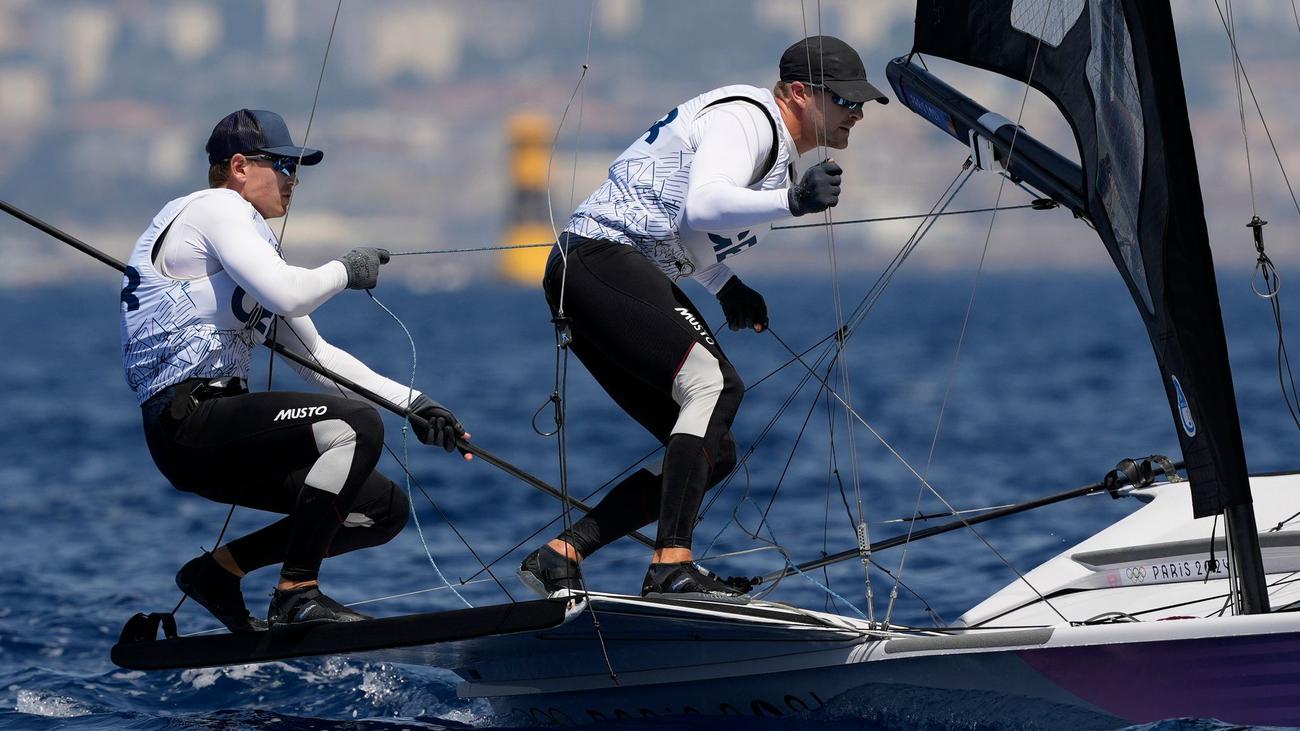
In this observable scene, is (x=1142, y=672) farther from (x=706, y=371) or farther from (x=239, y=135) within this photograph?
(x=239, y=135)

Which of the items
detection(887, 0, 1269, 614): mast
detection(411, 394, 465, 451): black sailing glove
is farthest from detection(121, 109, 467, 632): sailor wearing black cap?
detection(887, 0, 1269, 614): mast

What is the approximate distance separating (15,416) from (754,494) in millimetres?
11304

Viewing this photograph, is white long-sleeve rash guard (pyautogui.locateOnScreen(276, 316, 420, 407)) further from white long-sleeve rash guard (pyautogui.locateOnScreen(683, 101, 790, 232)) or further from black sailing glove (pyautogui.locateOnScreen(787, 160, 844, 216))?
black sailing glove (pyautogui.locateOnScreen(787, 160, 844, 216))

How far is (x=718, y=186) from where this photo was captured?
3.68m

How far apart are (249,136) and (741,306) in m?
1.32

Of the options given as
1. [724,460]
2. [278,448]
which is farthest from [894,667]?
[278,448]

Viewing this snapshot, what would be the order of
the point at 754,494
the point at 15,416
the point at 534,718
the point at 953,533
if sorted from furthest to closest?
the point at 15,416
the point at 754,494
the point at 953,533
the point at 534,718

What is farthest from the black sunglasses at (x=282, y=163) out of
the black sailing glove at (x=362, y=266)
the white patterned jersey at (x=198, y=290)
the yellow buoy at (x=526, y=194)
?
the yellow buoy at (x=526, y=194)

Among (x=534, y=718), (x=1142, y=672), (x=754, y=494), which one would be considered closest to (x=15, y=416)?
(x=754, y=494)

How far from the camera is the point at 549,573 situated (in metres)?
4.04

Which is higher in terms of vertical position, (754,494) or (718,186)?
(718,186)

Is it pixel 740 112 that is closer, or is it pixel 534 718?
pixel 740 112

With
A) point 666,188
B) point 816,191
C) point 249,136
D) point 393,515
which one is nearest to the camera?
point 816,191

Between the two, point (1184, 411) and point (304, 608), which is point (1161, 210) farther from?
point (304, 608)
